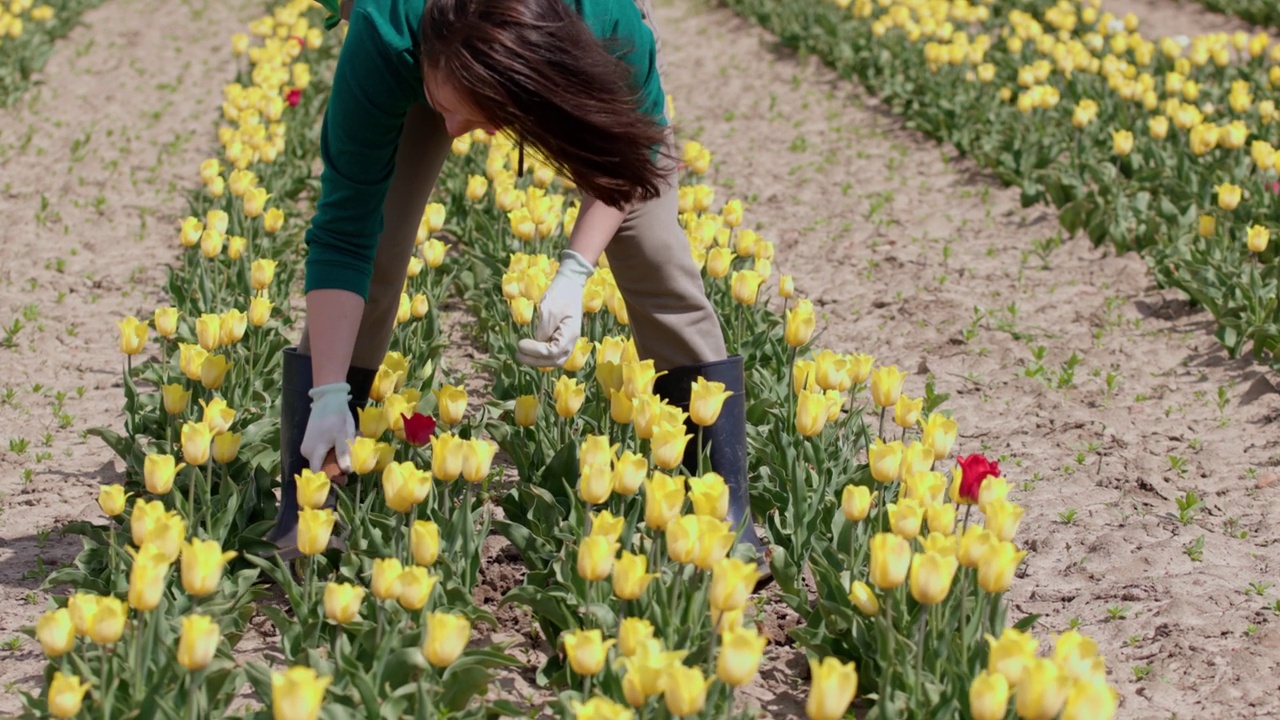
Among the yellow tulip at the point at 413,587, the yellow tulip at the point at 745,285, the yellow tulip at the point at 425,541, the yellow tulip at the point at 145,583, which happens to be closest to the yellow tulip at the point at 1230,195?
the yellow tulip at the point at 745,285

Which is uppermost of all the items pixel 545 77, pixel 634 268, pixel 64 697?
pixel 545 77

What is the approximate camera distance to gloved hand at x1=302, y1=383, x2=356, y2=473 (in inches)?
122

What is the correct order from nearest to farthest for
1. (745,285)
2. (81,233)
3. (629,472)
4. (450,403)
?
(629,472), (450,403), (745,285), (81,233)

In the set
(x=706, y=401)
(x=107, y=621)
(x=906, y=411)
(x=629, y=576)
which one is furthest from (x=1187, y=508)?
(x=107, y=621)

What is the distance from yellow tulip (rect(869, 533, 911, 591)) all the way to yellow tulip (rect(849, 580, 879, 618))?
0.15 metres

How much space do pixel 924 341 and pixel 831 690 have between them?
3.26 meters

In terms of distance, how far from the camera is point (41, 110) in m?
8.33

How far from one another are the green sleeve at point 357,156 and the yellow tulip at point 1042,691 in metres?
1.54

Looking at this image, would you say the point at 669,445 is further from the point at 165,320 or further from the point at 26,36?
the point at 26,36

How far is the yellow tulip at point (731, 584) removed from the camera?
Answer: 2.36 m

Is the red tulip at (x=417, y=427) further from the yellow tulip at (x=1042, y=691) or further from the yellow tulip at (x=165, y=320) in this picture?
the yellow tulip at (x=1042, y=691)

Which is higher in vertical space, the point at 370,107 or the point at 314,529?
the point at 370,107

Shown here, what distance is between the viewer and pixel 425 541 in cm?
264

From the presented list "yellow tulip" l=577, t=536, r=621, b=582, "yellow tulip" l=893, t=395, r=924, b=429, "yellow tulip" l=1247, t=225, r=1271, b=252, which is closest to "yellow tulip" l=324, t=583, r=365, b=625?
"yellow tulip" l=577, t=536, r=621, b=582
